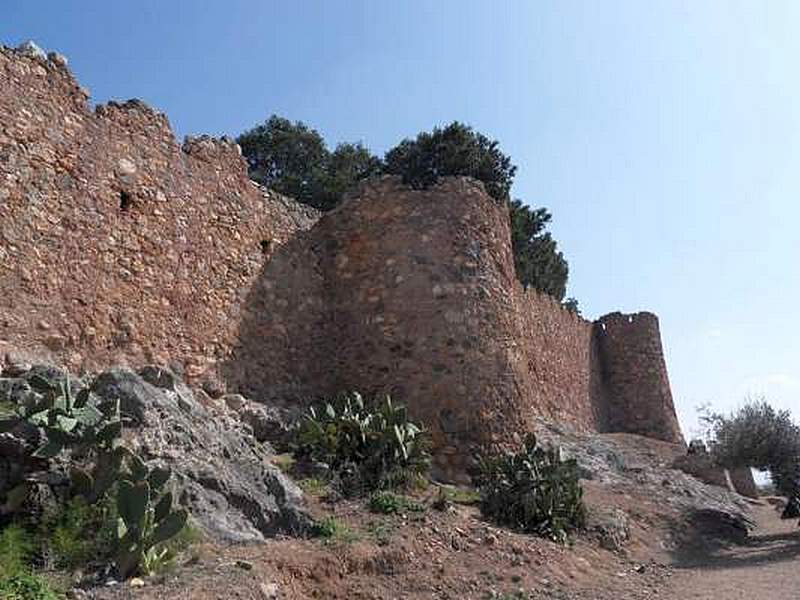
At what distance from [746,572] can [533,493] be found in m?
2.71

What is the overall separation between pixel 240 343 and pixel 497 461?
356 centimetres

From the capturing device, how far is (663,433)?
22719 millimetres

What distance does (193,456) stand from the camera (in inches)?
257

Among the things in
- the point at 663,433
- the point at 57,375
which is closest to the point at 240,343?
the point at 57,375

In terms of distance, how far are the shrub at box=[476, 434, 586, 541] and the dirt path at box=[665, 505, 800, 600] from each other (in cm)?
131

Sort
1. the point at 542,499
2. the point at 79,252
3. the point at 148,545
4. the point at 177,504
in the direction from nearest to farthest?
the point at 148,545
the point at 177,504
the point at 79,252
the point at 542,499

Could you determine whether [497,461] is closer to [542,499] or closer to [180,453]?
[542,499]

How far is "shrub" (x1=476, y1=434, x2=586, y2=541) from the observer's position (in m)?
8.73

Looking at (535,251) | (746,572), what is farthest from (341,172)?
(746,572)

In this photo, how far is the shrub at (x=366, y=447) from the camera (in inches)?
327

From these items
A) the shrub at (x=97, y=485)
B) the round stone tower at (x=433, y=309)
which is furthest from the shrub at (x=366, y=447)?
the shrub at (x=97, y=485)

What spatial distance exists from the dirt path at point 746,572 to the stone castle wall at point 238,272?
2749 millimetres

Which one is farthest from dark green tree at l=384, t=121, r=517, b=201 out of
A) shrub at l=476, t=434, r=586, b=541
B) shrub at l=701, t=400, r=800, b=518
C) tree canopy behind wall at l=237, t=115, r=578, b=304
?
shrub at l=476, t=434, r=586, b=541

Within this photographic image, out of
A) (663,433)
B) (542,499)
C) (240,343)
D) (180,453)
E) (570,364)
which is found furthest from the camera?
(663,433)
